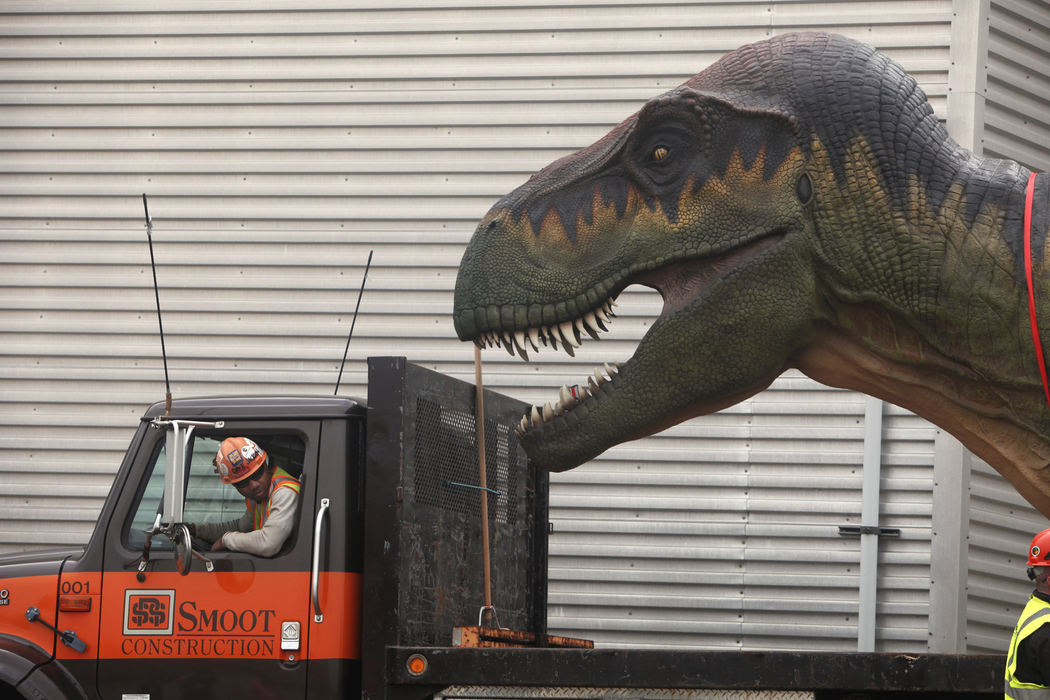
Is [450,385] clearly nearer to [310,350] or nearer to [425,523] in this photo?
[425,523]

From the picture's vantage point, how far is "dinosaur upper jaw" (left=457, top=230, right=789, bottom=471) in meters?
3.35

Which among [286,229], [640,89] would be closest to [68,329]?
[286,229]

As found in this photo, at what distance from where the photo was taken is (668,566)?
28.1 ft

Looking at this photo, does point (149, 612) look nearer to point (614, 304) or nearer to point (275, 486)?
point (275, 486)

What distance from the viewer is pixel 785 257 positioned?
3.25 metres

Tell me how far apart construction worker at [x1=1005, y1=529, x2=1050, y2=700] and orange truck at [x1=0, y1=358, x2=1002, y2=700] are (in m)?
0.70

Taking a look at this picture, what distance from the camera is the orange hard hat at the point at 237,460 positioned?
5227 mm

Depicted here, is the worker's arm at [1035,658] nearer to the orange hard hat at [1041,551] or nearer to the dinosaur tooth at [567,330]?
the orange hard hat at [1041,551]

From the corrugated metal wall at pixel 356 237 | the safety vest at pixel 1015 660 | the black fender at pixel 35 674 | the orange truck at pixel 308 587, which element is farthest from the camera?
the corrugated metal wall at pixel 356 237

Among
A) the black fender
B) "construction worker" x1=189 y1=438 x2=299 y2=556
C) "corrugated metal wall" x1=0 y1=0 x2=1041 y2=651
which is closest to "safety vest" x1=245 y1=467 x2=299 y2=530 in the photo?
"construction worker" x1=189 y1=438 x2=299 y2=556

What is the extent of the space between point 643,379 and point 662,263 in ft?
0.98

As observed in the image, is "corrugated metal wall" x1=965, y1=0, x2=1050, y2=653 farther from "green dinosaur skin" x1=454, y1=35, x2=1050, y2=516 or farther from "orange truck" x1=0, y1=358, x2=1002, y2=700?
"green dinosaur skin" x1=454, y1=35, x2=1050, y2=516

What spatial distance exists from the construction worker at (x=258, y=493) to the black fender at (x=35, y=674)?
0.73 meters

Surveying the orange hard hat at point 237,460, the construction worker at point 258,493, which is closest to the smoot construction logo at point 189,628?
the construction worker at point 258,493
